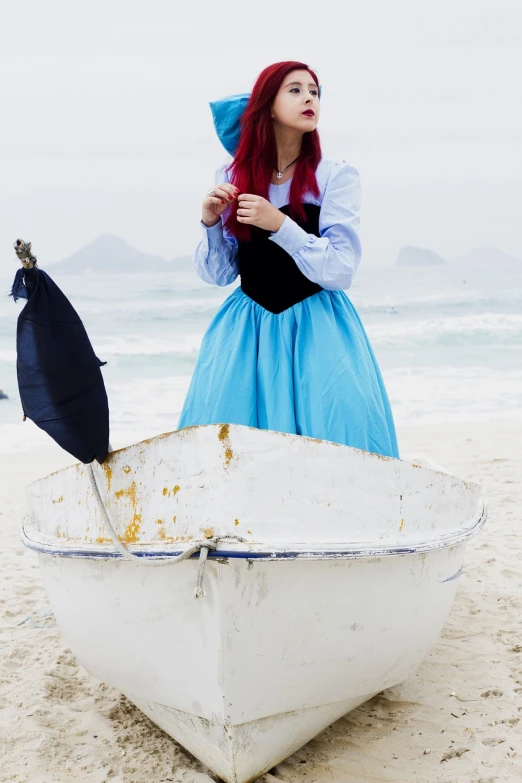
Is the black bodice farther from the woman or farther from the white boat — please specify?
the white boat

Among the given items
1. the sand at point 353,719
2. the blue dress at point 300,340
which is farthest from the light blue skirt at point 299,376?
the sand at point 353,719

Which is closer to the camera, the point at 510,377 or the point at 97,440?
the point at 97,440

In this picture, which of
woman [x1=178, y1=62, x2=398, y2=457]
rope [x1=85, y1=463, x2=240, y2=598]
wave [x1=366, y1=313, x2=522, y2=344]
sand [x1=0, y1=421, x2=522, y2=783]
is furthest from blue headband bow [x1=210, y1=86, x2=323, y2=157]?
wave [x1=366, y1=313, x2=522, y2=344]

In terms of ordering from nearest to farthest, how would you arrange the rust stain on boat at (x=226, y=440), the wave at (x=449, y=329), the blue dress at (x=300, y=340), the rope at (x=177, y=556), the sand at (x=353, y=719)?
the rope at (x=177, y=556) < the rust stain on boat at (x=226, y=440) < the sand at (x=353, y=719) < the blue dress at (x=300, y=340) < the wave at (x=449, y=329)

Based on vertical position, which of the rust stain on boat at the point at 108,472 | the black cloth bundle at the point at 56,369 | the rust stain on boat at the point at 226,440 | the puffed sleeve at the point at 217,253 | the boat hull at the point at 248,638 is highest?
the puffed sleeve at the point at 217,253

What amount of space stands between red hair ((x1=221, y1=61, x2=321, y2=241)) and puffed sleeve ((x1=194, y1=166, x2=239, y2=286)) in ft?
0.20

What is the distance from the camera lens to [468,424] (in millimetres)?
7770

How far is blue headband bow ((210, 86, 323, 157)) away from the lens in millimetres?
2664

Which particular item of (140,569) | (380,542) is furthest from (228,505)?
(380,542)

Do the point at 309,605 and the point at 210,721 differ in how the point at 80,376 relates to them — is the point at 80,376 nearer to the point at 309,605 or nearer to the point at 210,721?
the point at 309,605

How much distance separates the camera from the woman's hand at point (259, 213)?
7.50 ft

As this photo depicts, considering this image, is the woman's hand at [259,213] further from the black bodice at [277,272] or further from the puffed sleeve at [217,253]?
the puffed sleeve at [217,253]

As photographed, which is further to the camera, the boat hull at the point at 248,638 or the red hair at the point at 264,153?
the red hair at the point at 264,153

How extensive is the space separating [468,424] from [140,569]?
6227mm
